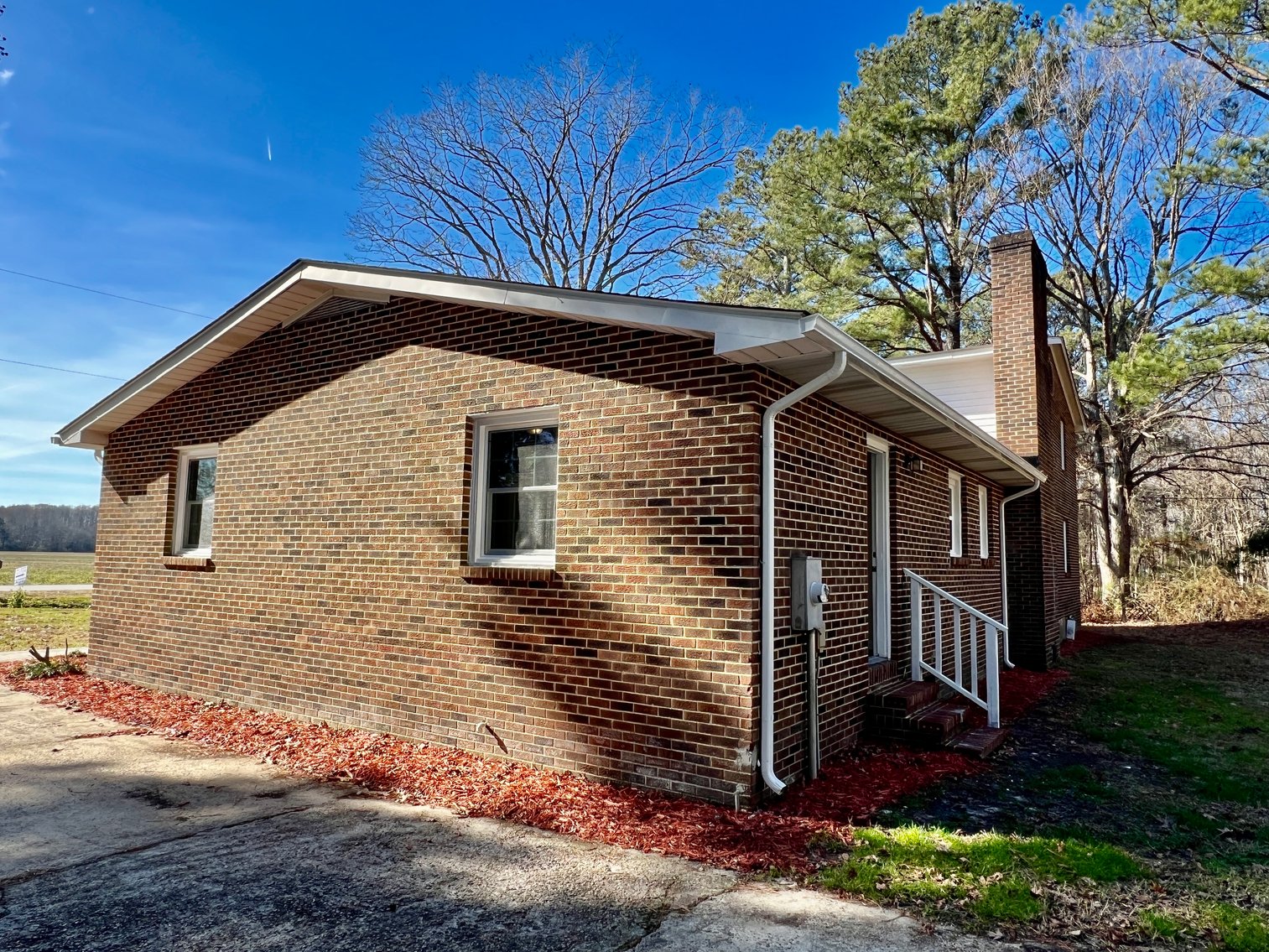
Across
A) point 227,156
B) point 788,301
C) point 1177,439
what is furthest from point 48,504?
point 1177,439

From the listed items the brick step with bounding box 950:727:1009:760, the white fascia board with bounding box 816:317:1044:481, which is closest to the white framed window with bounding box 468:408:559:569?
the white fascia board with bounding box 816:317:1044:481

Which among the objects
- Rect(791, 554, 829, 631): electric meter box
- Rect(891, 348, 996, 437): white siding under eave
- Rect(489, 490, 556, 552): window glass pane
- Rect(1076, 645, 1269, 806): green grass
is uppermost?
Rect(891, 348, 996, 437): white siding under eave

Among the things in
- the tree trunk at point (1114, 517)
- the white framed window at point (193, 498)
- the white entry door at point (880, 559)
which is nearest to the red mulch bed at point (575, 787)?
the white entry door at point (880, 559)

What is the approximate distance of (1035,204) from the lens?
2078 cm

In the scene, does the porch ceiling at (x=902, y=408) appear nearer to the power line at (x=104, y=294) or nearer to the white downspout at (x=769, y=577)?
the white downspout at (x=769, y=577)

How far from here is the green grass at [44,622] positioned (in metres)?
12.8

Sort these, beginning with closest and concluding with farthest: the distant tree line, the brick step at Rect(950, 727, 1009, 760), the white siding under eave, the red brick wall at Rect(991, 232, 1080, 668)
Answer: the brick step at Rect(950, 727, 1009, 760), the red brick wall at Rect(991, 232, 1080, 668), the white siding under eave, the distant tree line

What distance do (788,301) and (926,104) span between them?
6.29 meters

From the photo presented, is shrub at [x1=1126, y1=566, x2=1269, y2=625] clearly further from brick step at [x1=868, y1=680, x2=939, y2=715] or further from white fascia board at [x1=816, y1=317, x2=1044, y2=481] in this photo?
brick step at [x1=868, y1=680, x2=939, y2=715]

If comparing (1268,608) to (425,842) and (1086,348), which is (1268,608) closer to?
(1086,348)

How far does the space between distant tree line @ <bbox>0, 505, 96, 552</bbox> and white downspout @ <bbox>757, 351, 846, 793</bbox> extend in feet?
245

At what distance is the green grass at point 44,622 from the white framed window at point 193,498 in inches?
219

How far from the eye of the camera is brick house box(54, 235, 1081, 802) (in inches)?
192

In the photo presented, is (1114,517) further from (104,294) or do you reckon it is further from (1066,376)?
(104,294)
